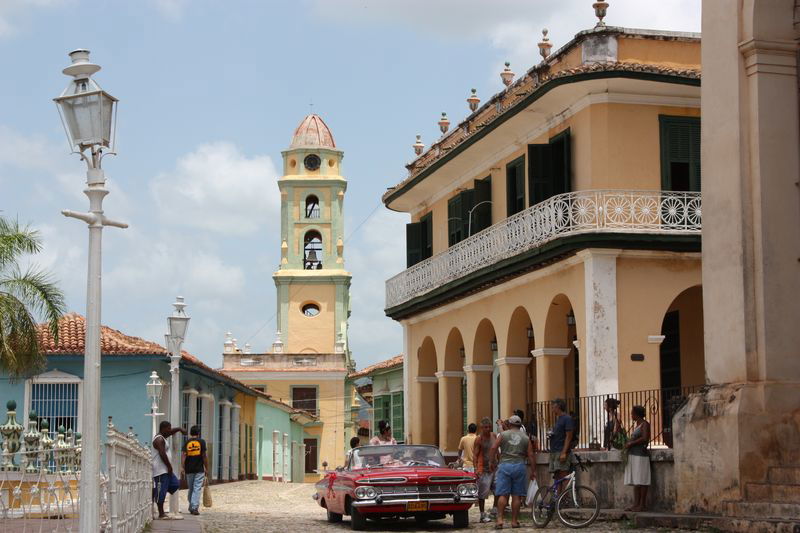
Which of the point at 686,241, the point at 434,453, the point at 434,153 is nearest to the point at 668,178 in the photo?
the point at 686,241

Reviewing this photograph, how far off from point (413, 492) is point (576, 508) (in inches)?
92.8

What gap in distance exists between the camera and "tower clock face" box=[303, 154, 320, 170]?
7594cm

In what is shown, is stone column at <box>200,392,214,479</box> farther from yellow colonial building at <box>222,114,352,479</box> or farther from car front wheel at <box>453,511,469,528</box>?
yellow colonial building at <box>222,114,352,479</box>

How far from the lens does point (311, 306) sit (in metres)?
76.9

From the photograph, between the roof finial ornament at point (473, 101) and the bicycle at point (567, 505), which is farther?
the roof finial ornament at point (473, 101)

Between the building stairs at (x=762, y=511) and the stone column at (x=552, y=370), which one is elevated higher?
the stone column at (x=552, y=370)

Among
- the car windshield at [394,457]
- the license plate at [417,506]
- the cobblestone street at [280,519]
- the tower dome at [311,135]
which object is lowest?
the cobblestone street at [280,519]

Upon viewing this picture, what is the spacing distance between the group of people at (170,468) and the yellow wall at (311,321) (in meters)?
52.3

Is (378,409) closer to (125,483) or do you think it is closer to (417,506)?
(417,506)

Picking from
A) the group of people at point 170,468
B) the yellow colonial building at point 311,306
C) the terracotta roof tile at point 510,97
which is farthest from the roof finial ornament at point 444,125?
the yellow colonial building at point 311,306

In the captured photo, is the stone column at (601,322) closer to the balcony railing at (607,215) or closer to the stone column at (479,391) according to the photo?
the balcony railing at (607,215)

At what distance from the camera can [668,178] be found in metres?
24.7

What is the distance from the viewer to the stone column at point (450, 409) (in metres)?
A: 33.0

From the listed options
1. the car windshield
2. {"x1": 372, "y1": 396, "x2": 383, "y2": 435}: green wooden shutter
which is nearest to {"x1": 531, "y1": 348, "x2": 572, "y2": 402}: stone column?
the car windshield
